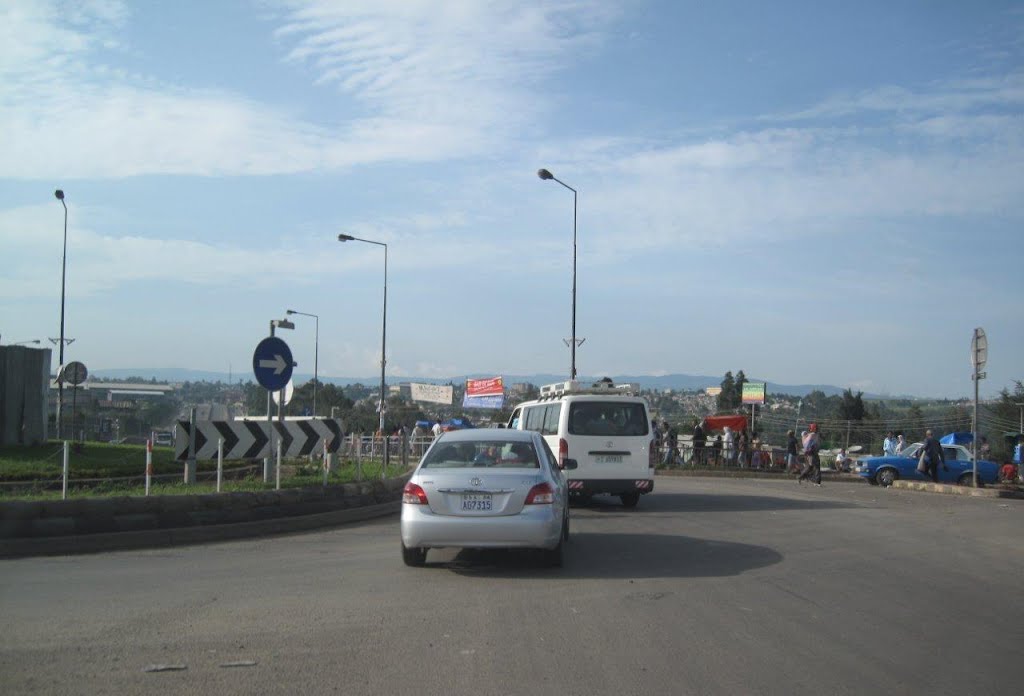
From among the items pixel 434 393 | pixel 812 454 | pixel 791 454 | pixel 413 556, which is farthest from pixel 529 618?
pixel 434 393

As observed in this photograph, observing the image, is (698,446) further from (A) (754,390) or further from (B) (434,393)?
(B) (434,393)

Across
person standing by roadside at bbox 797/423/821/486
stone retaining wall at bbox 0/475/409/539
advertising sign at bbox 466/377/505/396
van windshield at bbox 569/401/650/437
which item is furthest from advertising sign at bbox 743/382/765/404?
stone retaining wall at bbox 0/475/409/539

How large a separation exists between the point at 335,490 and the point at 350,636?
30.6 ft

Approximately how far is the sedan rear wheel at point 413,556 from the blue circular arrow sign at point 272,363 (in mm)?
6414

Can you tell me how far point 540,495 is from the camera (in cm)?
975

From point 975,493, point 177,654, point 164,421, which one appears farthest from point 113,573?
point 164,421

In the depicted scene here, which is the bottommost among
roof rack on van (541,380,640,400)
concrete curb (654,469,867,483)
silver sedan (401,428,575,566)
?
concrete curb (654,469,867,483)

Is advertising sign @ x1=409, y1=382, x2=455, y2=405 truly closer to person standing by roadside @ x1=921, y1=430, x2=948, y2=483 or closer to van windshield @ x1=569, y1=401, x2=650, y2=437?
person standing by roadside @ x1=921, y1=430, x2=948, y2=483

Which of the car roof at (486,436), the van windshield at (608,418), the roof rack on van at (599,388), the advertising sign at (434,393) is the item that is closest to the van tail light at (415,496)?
the car roof at (486,436)

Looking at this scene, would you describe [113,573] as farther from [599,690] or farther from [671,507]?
[671,507]

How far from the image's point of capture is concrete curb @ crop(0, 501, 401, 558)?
11.1 m

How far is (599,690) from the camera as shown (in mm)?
5680

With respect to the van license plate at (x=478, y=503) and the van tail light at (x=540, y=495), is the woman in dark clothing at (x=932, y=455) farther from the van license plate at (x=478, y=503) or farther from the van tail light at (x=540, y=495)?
the van license plate at (x=478, y=503)

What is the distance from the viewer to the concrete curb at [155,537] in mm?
11078
